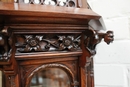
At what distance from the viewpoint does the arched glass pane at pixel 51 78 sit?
0.58 metres

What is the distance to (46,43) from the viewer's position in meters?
0.55

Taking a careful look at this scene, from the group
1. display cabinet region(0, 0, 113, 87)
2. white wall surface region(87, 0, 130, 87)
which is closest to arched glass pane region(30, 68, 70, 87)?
display cabinet region(0, 0, 113, 87)

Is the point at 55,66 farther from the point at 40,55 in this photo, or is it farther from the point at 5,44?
the point at 5,44

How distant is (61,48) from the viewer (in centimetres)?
56

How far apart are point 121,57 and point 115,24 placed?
0.18 metres

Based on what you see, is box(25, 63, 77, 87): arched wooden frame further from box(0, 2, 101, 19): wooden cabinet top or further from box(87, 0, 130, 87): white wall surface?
box(87, 0, 130, 87): white wall surface

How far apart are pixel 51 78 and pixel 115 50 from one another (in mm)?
472

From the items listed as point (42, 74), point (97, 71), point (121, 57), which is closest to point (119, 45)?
point (121, 57)

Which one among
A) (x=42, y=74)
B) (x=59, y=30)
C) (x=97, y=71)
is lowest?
(x=97, y=71)

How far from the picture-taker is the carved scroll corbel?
572 mm

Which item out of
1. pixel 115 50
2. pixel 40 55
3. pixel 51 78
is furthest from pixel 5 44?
pixel 115 50

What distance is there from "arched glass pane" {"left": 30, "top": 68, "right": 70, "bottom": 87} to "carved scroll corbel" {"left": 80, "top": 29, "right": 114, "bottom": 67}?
0.27ft

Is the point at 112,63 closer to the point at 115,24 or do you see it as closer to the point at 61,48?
the point at 115,24

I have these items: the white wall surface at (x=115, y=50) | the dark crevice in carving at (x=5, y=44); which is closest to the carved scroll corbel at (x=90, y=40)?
the dark crevice in carving at (x=5, y=44)
